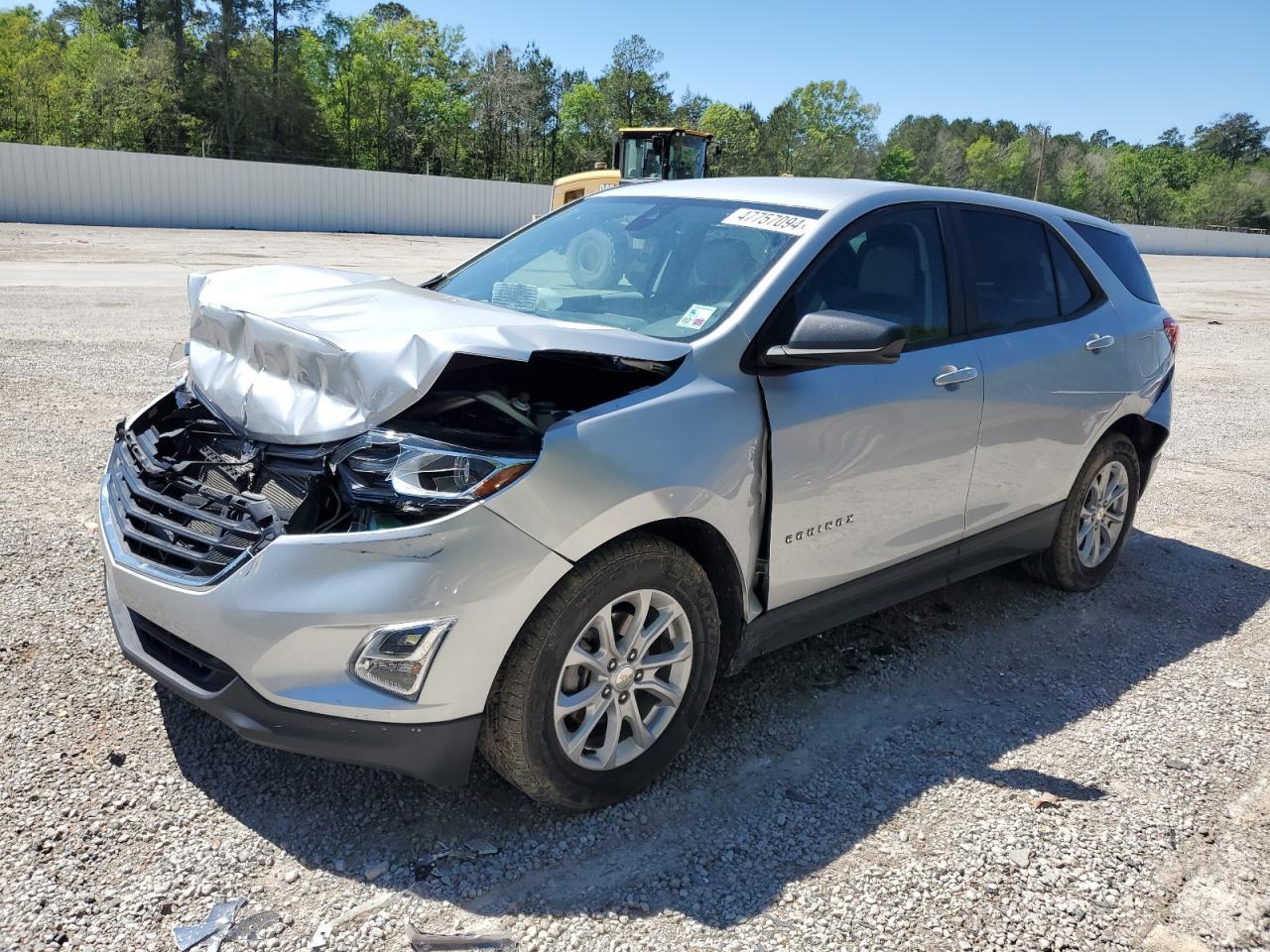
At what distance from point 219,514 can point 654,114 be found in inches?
A: 3318

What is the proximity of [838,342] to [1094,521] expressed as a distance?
263cm

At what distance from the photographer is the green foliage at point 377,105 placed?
59.3 meters

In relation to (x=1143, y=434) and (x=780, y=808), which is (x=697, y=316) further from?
(x=1143, y=434)

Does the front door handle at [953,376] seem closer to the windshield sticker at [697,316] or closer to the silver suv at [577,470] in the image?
the silver suv at [577,470]

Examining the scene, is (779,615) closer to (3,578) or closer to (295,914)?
(295,914)

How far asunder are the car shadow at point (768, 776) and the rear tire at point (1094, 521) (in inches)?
13.1

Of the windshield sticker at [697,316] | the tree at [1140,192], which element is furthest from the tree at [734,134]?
the windshield sticker at [697,316]

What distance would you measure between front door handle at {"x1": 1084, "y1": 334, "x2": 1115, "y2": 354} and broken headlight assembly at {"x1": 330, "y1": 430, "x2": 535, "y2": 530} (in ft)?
10.2

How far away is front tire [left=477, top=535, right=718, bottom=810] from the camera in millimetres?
2676

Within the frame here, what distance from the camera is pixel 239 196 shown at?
38.6 meters

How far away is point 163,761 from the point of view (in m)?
3.08

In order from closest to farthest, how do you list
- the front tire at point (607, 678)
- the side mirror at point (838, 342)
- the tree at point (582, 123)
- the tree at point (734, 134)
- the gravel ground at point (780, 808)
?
1. the gravel ground at point (780, 808)
2. the front tire at point (607, 678)
3. the side mirror at point (838, 342)
4. the tree at point (582, 123)
5. the tree at point (734, 134)

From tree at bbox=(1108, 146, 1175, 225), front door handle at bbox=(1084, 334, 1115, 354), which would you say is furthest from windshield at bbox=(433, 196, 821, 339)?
tree at bbox=(1108, 146, 1175, 225)

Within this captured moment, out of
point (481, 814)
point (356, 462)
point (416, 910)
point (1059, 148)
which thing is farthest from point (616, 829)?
point (1059, 148)
